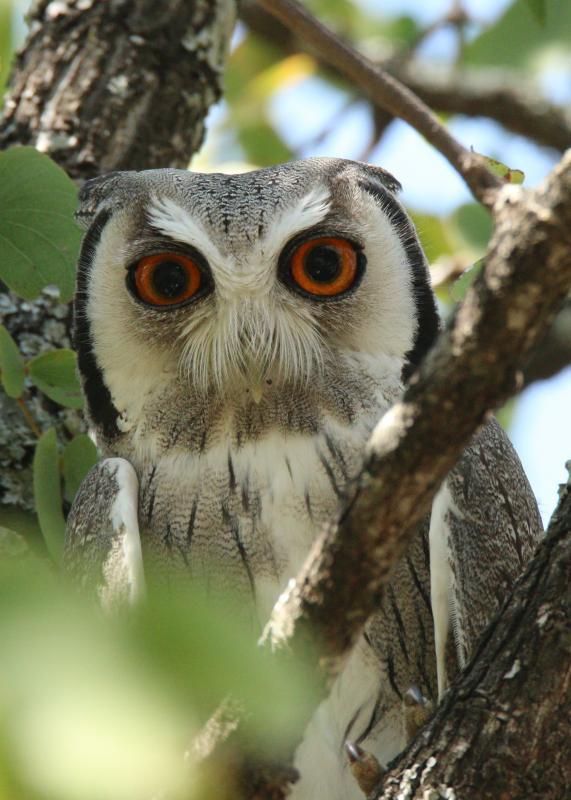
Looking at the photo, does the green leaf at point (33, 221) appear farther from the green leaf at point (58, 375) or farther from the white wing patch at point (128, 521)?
the white wing patch at point (128, 521)

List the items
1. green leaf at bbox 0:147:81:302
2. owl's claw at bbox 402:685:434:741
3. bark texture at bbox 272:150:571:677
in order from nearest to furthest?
1. bark texture at bbox 272:150:571:677
2. owl's claw at bbox 402:685:434:741
3. green leaf at bbox 0:147:81:302

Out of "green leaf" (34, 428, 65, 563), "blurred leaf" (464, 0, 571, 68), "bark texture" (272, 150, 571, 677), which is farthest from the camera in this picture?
"blurred leaf" (464, 0, 571, 68)

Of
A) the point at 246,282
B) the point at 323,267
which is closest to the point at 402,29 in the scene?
the point at 323,267

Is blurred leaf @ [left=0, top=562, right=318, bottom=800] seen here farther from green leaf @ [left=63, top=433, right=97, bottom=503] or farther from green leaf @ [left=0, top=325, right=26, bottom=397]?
green leaf @ [left=63, top=433, right=97, bottom=503]

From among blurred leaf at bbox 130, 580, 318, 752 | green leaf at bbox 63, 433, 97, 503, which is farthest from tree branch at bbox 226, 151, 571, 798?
green leaf at bbox 63, 433, 97, 503

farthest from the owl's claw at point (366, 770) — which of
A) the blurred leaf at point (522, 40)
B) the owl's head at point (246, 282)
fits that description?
the blurred leaf at point (522, 40)

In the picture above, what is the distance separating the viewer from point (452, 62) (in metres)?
4.73

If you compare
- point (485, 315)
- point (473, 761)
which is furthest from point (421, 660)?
point (485, 315)

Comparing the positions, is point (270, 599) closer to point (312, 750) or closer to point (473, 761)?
point (312, 750)

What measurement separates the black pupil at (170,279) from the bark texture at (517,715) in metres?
1.08

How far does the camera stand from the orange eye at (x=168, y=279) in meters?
2.29

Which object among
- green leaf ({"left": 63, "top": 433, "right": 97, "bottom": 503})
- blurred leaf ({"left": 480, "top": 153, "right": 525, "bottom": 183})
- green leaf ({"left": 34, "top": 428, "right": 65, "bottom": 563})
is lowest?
blurred leaf ({"left": 480, "top": 153, "right": 525, "bottom": 183})

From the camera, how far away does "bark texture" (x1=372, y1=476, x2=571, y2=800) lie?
151 cm

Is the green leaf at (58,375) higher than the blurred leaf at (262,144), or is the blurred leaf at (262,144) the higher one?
the blurred leaf at (262,144)
